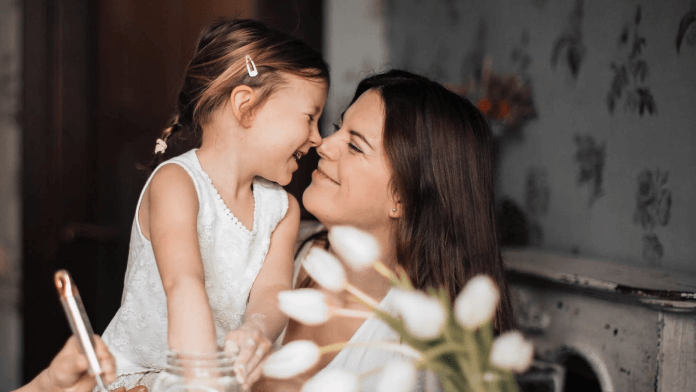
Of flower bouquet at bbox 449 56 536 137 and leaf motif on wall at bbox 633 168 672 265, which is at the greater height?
Answer: flower bouquet at bbox 449 56 536 137

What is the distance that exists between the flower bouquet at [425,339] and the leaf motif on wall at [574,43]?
136 cm

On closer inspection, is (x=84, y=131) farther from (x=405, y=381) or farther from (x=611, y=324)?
(x=405, y=381)

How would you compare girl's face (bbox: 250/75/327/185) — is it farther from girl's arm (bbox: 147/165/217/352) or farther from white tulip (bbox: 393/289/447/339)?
white tulip (bbox: 393/289/447/339)

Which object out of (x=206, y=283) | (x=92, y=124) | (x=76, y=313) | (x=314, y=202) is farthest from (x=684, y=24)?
(x=92, y=124)

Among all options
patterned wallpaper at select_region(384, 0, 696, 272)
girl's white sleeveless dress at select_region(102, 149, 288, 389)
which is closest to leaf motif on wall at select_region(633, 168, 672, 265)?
patterned wallpaper at select_region(384, 0, 696, 272)

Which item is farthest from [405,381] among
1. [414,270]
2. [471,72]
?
[471,72]

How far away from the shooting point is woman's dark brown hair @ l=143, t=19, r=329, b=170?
1129 mm

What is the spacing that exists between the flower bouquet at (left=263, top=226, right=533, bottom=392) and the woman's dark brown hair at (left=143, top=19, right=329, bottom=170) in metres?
0.77

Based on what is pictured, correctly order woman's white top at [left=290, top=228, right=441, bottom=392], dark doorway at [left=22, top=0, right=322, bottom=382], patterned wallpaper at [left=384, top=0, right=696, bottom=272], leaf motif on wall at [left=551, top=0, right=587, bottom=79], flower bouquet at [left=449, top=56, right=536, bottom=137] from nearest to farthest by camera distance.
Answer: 1. woman's white top at [left=290, top=228, right=441, bottom=392]
2. patterned wallpaper at [left=384, top=0, right=696, bottom=272]
3. leaf motif on wall at [left=551, top=0, right=587, bottom=79]
4. flower bouquet at [left=449, top=56, right=536, bottom=137]
5. dark doorway at [left=22, top=0, right=322, bottom=382]

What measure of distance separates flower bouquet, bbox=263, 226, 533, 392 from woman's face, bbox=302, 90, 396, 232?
73cm

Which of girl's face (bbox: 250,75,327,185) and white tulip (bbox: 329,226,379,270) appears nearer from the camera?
white tulip (bbox: 329,226,379,270)

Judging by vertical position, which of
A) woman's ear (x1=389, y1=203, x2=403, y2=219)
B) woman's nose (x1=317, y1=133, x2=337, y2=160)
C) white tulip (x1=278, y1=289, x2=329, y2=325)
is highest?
white tulip (x1=278, y1=289, x2=329, y2=325)

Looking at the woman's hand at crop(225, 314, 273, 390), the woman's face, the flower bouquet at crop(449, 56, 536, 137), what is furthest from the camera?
the flower bouquet at crop(449, 56, 536, 137)

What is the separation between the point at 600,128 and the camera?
4.95ft
